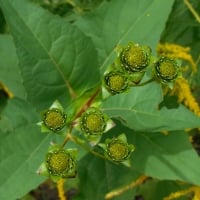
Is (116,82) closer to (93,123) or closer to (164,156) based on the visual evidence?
(93,123)

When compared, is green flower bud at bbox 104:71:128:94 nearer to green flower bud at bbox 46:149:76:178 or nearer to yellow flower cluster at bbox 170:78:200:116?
green flower bud at bbox 46:149:76:178

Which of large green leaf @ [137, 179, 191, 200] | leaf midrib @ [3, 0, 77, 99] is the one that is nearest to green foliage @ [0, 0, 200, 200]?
leaf midrib @ [3, 0, 77, 99]

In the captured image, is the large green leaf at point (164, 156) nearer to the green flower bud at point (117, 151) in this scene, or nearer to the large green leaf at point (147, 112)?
the large green leaf at point (147, 112)

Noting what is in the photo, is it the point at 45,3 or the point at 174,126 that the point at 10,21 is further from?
the point at 45,3

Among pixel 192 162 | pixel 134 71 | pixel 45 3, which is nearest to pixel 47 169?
Result: pixel 134 71

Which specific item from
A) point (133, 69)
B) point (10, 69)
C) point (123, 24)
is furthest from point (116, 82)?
point (10, 69)

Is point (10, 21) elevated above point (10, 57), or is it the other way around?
point (10, 21)
